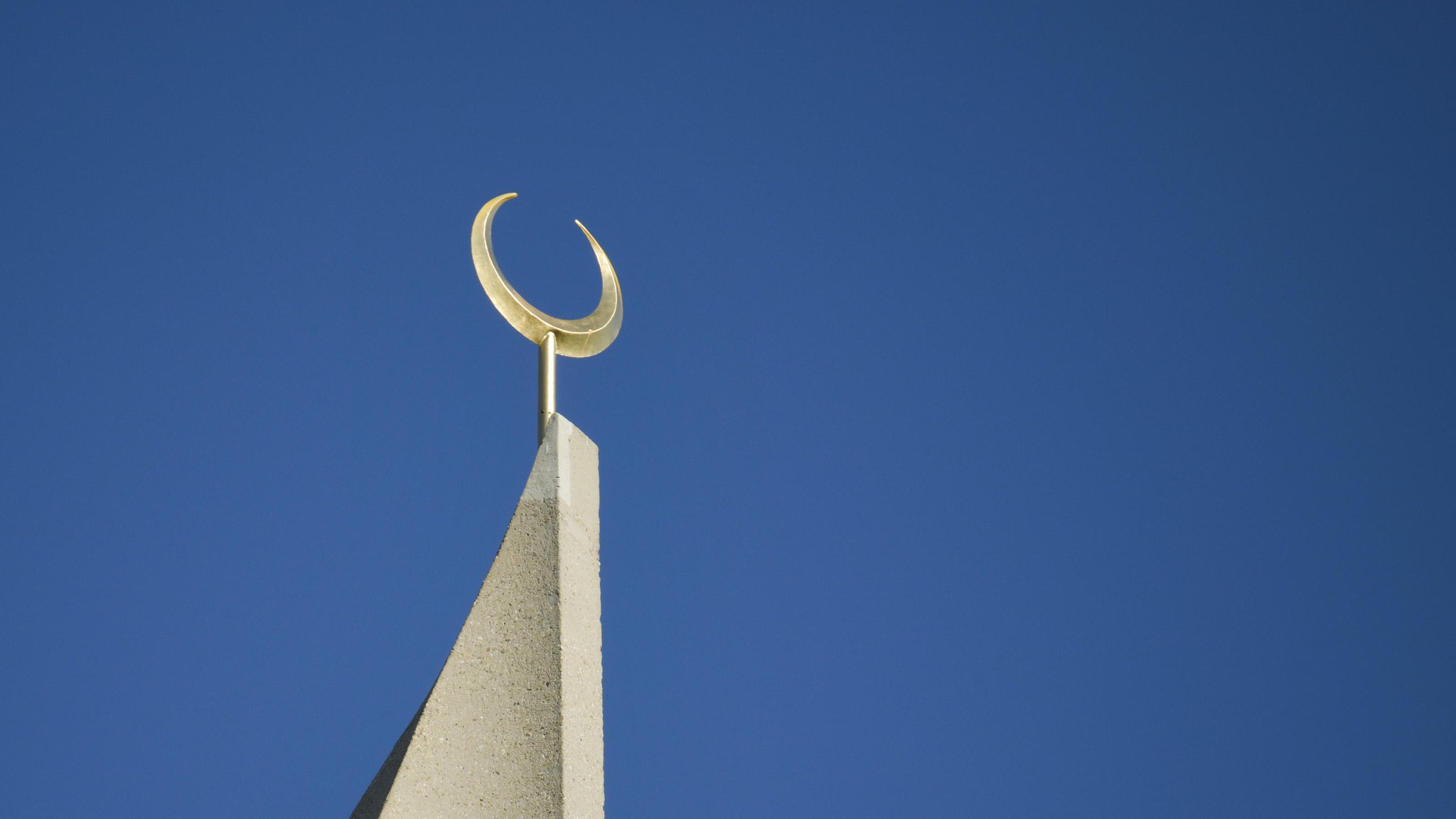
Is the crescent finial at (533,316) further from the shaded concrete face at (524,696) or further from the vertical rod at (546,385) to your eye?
the shaded concrete face at (524,696)

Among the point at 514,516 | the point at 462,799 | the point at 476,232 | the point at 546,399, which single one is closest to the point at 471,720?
the point at 462,799

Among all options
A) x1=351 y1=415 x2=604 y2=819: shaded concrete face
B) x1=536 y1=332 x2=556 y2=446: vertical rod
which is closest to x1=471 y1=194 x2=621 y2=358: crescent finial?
x1=536 y1=332 x2=556 y2=446: vertical rod

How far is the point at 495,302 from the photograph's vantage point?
6.38 metres

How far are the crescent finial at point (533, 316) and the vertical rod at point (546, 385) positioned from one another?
0.03 m

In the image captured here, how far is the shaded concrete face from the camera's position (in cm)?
529

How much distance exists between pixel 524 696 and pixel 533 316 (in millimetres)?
1694

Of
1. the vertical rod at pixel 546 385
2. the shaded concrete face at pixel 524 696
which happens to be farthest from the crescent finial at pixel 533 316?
the shaded concrete face at pixel 524 696

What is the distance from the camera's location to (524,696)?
214 inches

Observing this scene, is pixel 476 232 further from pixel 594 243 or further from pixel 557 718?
pixel 557 718

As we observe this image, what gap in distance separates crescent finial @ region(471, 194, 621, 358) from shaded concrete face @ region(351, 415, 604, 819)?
0.65 m

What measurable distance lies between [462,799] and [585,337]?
2095 millimetres

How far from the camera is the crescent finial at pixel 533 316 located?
637 centimetres

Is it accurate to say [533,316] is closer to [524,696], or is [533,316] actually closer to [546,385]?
[546,385]

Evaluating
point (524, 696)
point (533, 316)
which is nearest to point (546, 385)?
point (533, 316)
